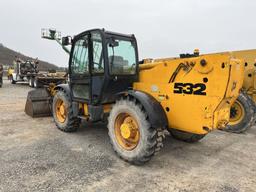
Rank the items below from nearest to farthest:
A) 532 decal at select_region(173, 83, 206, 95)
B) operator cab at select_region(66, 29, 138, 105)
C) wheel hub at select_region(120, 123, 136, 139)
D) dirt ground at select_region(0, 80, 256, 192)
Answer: dirt ground at select_region(0, 80, 256, 192)
532 decal at select_region(173, 83, 206, 95)
wheel hub at select_region(120, 123, 136, 139)
operator cab at select_region(66, 29, 138, 105)

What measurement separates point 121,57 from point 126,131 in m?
1.52

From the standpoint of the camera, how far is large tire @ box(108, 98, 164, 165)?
3.48 meters

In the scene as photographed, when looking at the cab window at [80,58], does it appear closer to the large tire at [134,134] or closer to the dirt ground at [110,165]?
the large tire at [134,134]

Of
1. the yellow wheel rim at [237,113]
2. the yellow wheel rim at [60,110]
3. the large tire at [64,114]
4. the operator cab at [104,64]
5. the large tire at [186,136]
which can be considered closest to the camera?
the operator cab at [104,64]

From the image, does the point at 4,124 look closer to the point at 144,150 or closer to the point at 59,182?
the point at 59,182

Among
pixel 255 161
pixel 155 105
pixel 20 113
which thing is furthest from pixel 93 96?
pixel 20 113

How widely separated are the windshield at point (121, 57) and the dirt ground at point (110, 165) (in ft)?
5.19

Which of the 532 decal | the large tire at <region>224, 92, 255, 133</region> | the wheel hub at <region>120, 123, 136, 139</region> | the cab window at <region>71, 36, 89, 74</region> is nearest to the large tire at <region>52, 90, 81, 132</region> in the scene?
the cab window at <region>71, 36, 89, 74</region>

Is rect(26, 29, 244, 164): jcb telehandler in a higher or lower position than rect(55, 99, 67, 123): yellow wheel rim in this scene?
higher

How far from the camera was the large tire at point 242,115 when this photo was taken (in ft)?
19.3

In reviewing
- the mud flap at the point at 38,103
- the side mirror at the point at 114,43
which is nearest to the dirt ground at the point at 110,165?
the mud flap at the point at 38,103

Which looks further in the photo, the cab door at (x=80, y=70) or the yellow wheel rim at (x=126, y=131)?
the cab door at (x=80, y=70)

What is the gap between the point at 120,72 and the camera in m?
4.42

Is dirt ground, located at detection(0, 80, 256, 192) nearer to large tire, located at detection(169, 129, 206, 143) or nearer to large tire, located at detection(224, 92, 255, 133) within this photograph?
large tire, located at detection(169, 129, 206, 143)
